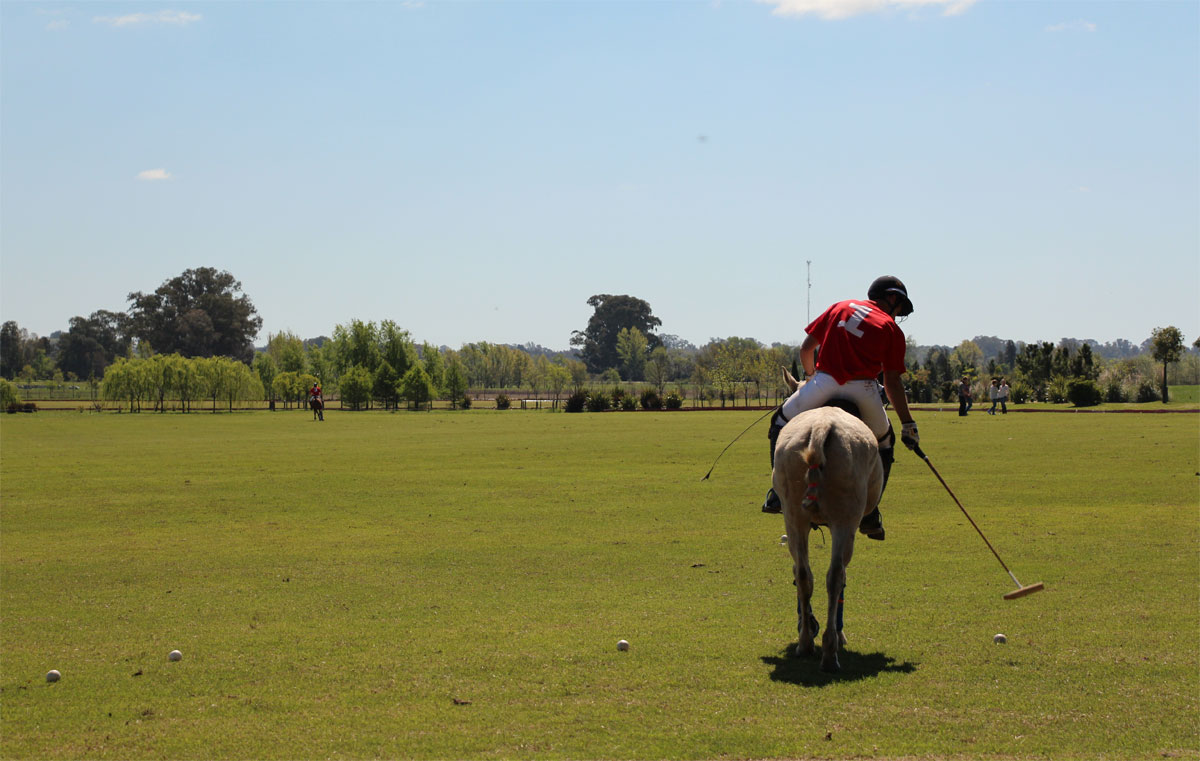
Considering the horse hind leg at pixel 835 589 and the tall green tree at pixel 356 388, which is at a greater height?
the tall green tree at pixel 356 388

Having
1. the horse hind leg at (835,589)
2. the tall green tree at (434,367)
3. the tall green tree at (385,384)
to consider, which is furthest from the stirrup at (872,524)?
the tall green tree at (434,367)

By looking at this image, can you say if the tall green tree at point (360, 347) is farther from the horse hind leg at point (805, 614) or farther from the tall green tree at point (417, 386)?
the horse hind leg at point (805, 614)

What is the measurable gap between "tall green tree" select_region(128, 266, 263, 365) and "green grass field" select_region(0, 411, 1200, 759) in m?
153

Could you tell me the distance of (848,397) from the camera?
8242 millimetres

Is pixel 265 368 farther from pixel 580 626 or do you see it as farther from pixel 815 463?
pixel 815 463

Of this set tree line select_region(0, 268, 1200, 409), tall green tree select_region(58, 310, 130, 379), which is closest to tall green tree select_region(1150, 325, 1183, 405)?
tree line select_region(0, 268, 1200, 409)

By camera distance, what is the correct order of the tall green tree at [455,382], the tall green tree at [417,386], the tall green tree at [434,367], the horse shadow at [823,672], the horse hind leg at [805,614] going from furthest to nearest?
the tall green tree at [434,367] → the tall green tree at [455,382] → the tall green tree at [417,386] → the horse hind leg at [805,614] → the horse shadow at [823,672]

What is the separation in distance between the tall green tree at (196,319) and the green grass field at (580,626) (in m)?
153

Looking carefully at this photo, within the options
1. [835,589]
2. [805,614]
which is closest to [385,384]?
[805,614]

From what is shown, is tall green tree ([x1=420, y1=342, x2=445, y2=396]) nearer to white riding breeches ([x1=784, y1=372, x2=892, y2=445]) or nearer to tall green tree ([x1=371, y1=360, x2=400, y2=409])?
tall green tree ([x1=371, y1=360, x2=400, y2=409])

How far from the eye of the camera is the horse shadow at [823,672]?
719cm

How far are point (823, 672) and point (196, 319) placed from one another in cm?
16717

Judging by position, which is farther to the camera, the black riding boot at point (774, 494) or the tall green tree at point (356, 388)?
the tall green tree at point (356, 388)

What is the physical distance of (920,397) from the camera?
3201 inches
